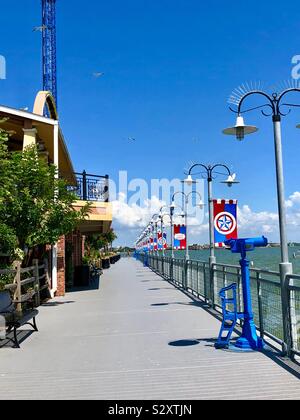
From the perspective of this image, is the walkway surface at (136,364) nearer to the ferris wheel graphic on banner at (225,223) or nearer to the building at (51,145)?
the ferris wheel graphic on banner at (225,223)

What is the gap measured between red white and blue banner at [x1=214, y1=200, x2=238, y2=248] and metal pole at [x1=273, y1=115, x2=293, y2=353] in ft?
12.8

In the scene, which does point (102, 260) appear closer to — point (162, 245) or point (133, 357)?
point (162, 245)

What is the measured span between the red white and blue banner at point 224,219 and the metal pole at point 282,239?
12.8 ft

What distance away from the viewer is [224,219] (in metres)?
11.0

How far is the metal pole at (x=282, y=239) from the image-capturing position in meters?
6.55

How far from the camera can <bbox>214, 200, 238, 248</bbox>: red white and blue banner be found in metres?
11.0

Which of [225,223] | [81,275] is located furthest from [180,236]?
[225,223]

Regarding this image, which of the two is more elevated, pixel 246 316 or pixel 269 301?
pixel 269 301

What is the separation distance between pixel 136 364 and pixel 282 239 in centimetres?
262

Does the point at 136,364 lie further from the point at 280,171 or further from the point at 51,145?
the point at 51,145

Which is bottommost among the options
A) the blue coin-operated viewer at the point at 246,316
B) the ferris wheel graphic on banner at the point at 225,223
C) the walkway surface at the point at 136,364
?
the walkway surface at the point at 136,364

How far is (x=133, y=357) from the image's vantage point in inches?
267

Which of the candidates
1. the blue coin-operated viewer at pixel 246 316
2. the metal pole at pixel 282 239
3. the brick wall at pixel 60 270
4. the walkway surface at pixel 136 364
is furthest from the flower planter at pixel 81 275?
the metal pole at pixel 282 239
